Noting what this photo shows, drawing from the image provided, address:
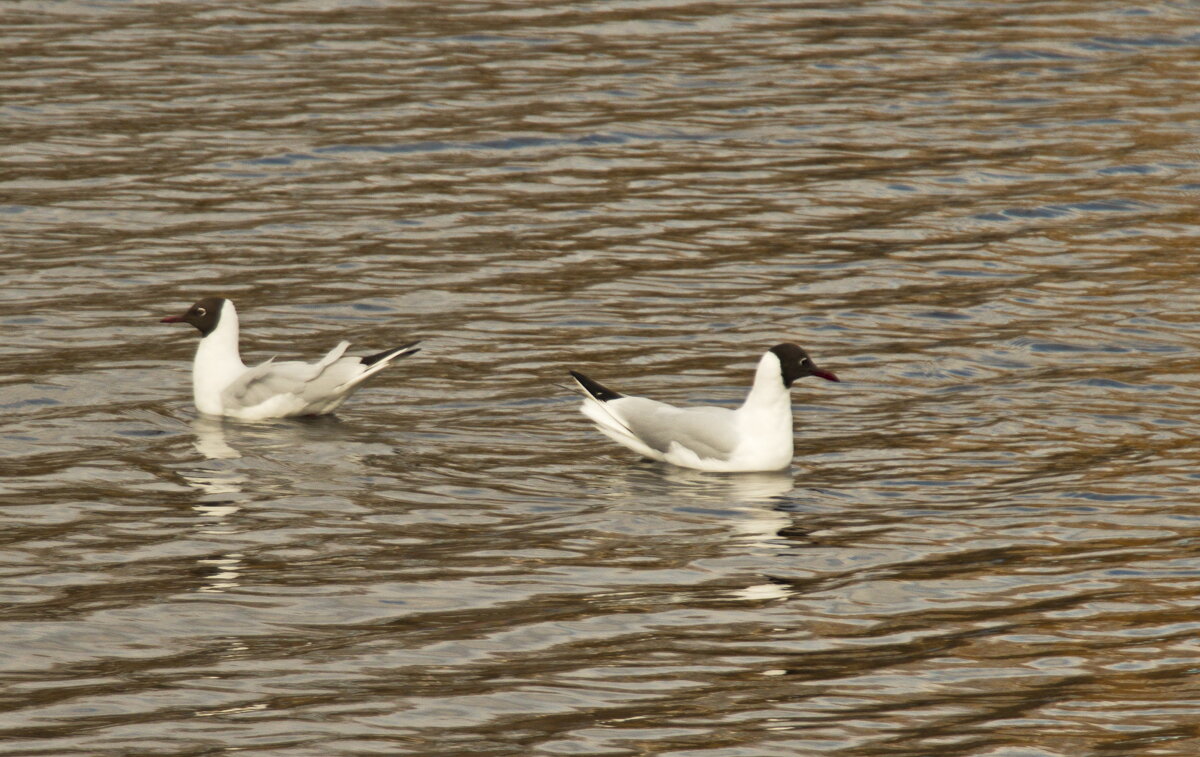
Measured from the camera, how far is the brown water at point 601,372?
325 inches

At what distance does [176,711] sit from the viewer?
7.89 meters

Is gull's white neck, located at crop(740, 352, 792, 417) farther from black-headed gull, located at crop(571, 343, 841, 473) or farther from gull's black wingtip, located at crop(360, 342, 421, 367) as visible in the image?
gull's black wingtip, located at crop(360, 342, 421, 367)

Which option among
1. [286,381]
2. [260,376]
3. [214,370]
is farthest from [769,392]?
[214,370]

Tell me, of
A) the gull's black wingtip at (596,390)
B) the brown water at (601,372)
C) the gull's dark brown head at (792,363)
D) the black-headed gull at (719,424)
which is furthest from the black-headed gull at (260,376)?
the gull's dark brown head at (792,363)

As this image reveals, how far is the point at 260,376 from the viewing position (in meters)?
13.5

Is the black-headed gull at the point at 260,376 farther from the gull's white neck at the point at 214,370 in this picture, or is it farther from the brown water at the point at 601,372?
the brown water at the point at 601,372

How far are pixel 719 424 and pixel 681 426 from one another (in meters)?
0.26

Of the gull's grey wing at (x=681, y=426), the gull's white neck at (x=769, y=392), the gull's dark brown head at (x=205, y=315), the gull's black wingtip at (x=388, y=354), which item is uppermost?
the gull's dark brown head at (x=205, y=315)

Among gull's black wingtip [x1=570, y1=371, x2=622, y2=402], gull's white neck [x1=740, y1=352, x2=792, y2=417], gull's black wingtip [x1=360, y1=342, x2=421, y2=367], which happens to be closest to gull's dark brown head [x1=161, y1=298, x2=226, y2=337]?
gull's black wingtip [x1=360, y1=342, x2=421, y2=367]

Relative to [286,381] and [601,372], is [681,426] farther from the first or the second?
[286,381]

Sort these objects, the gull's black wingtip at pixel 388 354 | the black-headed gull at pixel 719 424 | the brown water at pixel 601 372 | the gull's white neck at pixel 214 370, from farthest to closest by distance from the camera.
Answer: the gull's white neck at pixel 214 370 < the gull's black wingtip at pixel 388 354 < the black-headed gull at pixel 719 424 < the brown water at pixel 601 372

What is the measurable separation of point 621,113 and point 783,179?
3.06 metres

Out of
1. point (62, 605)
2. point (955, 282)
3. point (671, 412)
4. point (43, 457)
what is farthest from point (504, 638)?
point (955, 282)

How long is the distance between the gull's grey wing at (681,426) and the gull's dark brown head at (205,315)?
349 centimetres
